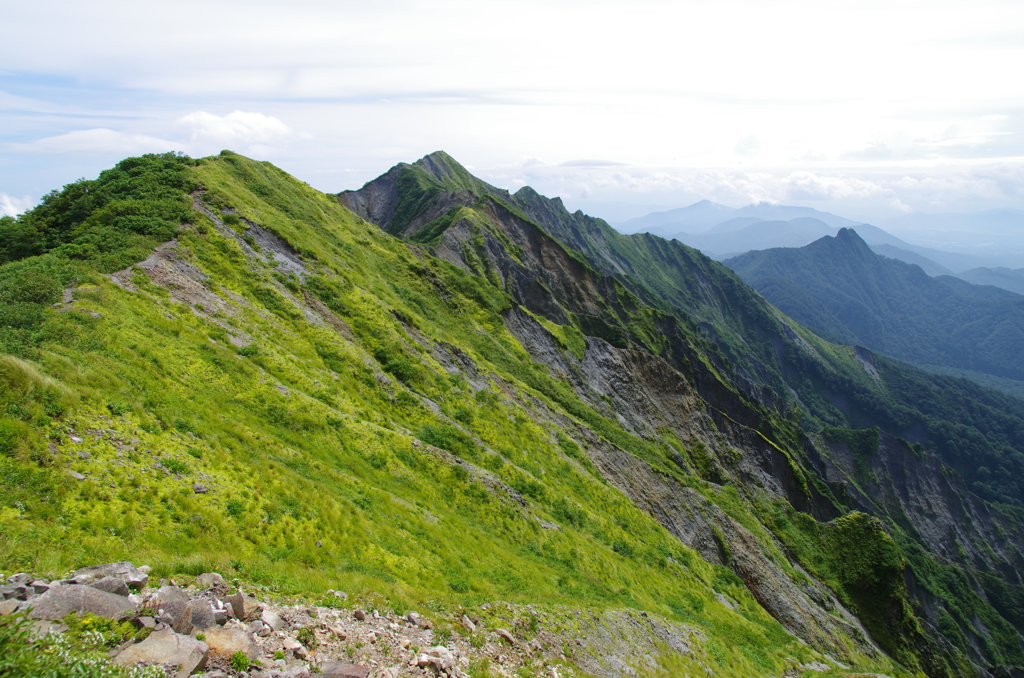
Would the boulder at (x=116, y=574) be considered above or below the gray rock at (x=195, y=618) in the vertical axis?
above

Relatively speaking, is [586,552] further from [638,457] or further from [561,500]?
[638,457]

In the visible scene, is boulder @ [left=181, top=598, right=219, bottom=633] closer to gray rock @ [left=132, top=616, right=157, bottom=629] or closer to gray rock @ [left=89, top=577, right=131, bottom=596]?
gray rock @ [left=132, top=616, right=157, bottom=629]

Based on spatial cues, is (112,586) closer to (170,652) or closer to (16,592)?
(16,592)

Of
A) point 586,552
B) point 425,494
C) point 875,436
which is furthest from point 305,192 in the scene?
point 875,436

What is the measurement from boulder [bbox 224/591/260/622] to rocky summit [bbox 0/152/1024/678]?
175mm

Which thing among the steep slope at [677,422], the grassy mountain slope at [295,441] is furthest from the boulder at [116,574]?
the steep slope at [677,422]

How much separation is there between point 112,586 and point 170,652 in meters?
1.76

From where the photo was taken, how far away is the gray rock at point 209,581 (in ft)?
31.3

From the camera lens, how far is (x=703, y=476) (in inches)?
1891

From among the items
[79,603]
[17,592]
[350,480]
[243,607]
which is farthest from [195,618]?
[350,480]

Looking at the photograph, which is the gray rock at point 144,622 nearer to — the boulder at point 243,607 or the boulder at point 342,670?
the boulder at point 243,607

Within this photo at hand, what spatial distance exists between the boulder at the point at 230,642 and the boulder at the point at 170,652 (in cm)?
24

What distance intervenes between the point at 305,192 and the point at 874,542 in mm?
60549

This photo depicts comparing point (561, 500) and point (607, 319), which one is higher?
point (607, 319)
